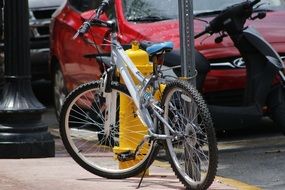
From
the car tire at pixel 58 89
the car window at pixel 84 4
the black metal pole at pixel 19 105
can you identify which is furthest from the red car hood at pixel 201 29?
the car tire at pixel 58 89

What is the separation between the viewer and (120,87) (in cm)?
682

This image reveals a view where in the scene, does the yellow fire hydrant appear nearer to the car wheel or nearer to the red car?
the red car

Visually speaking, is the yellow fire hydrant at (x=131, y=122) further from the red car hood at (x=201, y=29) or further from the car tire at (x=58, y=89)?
the car tire at (x=58, y=89)

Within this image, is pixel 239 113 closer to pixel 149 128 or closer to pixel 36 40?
pixel 149 128

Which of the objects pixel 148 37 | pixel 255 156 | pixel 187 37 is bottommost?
pixel 255 156

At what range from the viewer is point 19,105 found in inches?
321

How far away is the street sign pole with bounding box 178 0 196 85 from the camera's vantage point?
664 cm

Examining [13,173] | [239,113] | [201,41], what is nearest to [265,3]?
[201,41]

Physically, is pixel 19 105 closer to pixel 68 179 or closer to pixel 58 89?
pixel 68 179

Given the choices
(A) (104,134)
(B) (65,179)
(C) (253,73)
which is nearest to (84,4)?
(C) (253,73)

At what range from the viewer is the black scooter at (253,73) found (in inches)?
305

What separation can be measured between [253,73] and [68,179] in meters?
2.06

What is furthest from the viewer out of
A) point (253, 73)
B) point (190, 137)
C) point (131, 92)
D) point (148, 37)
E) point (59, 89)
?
point (59, 89)

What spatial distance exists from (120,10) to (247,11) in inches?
77.5
